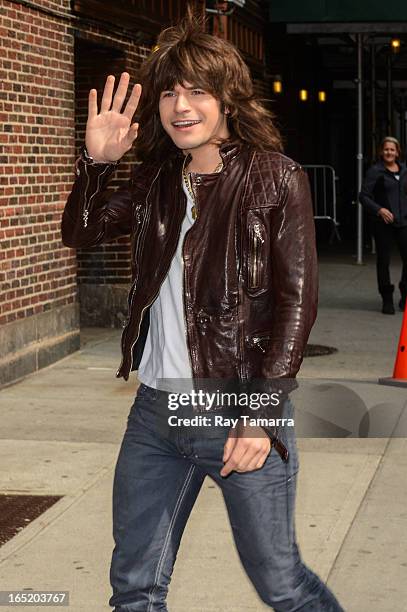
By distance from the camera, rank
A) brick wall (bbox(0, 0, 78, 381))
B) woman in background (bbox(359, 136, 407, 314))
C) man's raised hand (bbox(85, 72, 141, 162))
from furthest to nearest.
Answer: woman in background (bbox(359, 136, 407, 314)) < brick wall (bbox(0, 0, 78, 381)) < man's raised hand (bbox(85, 72, 141, 162))

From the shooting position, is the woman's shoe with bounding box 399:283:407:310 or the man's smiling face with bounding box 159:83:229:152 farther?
the woman's shoe with bounding box 399:283:407:310

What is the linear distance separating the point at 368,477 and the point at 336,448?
0.71 meters

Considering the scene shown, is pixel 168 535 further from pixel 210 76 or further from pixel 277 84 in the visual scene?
pixel 277 84

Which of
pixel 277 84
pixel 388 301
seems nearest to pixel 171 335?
pixel 388 301

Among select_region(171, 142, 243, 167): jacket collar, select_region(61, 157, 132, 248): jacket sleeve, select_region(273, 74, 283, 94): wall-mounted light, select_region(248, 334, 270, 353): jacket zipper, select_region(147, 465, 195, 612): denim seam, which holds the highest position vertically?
select_region(273, 74, 283, 94): wall-mounted light

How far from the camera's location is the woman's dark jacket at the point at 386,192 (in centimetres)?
1438

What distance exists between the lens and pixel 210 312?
349 centimetres

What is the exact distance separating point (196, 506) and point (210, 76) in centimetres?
333

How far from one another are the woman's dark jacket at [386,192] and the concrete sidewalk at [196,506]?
3963 mm

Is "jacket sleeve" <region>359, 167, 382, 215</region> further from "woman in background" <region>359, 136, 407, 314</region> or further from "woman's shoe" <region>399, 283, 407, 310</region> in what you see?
"woman's shoe" <region>399, 283, 407, 310</region>

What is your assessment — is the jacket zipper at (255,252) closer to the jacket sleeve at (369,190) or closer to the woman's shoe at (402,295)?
the jacket sleeve at (369,190)

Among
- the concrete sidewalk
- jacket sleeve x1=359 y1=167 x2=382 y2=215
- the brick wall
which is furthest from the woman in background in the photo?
the brick wall

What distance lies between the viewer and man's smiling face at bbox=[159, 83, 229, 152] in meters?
3.56

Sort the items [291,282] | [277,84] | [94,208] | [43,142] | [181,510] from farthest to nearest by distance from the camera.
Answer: [277,84], [43,142], [94,208], [181,510], [291,282]
